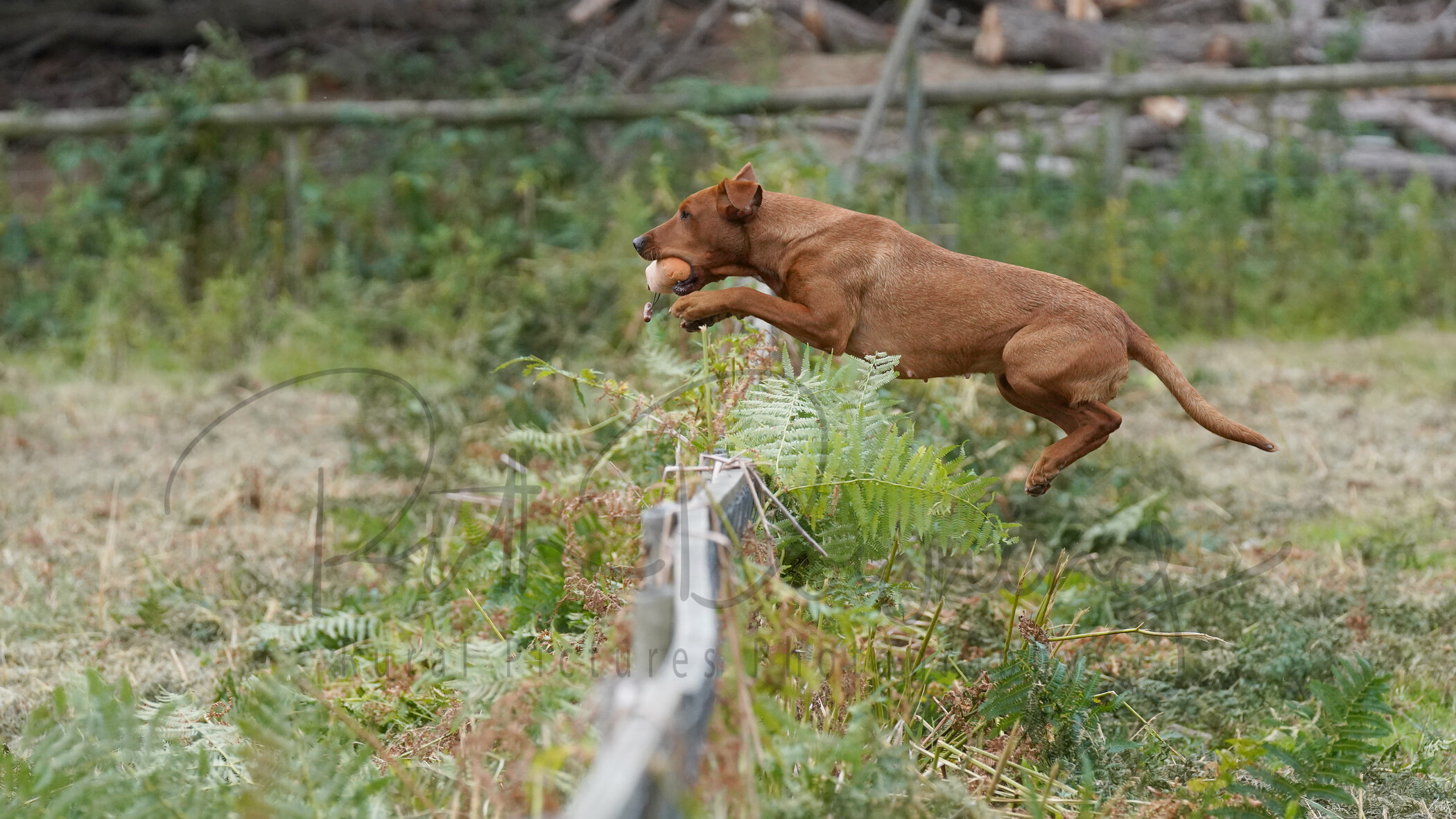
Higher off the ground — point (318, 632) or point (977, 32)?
point (977, 32)

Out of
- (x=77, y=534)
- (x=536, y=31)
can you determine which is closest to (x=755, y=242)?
(x=77, y=534)

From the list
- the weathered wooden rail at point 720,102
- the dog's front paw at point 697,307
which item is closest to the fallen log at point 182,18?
the weathered wooden rail at point 720,102

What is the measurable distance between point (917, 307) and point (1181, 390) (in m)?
0.55

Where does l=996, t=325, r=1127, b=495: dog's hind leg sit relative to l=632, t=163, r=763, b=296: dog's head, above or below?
below

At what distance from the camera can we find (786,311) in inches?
95.3

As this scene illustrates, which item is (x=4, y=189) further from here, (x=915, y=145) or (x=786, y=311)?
(x=786, y=311)

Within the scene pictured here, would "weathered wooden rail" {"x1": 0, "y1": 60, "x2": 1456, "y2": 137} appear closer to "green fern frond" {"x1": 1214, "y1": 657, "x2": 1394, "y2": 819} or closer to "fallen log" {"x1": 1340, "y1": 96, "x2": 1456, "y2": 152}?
"fallen log" {"x1": 1340, "y1": 96, "x2": 1456, "y2": 152}

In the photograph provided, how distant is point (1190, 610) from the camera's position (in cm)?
371

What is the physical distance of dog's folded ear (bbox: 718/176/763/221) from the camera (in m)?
2.51

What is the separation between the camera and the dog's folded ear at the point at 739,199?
2.51 m

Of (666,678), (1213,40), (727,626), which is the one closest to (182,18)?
(1213,40)

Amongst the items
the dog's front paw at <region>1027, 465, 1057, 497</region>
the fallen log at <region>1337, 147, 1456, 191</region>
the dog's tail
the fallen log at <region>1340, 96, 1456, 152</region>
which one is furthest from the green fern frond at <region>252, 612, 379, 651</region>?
the fallen log at <region>1340, 96, 1456, 152</region>

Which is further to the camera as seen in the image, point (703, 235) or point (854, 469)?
point (703, 235)

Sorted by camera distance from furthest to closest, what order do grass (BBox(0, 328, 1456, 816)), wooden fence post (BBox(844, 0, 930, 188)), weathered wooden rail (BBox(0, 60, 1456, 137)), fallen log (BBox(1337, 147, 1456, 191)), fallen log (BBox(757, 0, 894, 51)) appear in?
1. fallen log (BBox(757, 0, 894, 51))
2. fallen log (BBox(1337, 147, 1456, 191))
3. weathered wooden rail (BBox(0, 60, 1456, 137))
4. wooden fence post (BBox(844, 0, 930, 188))
5. grass (BBox(0, 328, 1456, 816))
